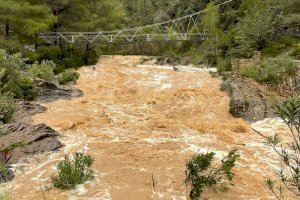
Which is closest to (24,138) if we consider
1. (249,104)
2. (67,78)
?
(249,104)

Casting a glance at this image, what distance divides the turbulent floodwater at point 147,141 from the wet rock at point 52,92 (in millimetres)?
440

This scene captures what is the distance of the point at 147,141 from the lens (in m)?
8.27

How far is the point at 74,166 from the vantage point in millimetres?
Result: 6051

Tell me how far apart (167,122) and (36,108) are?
155 inches

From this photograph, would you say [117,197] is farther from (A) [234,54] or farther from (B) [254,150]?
(A) [234,54]

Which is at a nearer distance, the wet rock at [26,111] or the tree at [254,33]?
the wet rock at [26,111]

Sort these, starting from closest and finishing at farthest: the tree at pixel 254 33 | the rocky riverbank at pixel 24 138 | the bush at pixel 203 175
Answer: the bush at pixel 203 175 → the rocky riverbank at pixel 24 138 → the tree at pixel 254 33

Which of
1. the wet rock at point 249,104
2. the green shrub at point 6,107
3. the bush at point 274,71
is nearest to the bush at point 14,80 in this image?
the green shrub at point 6,107

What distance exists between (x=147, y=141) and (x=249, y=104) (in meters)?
4.04

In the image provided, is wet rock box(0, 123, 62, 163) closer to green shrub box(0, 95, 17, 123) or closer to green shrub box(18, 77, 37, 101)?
green shrub box(0, 95, 17, 123)

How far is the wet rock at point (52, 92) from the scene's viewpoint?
12.6m

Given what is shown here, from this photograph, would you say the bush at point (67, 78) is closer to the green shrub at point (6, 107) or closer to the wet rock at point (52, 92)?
the wet rock at point (52, 92)

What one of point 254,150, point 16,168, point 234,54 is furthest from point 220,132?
point 234,54

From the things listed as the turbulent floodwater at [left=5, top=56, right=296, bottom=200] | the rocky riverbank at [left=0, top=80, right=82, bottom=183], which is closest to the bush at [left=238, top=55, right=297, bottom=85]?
the turbulent floodwater at [left=5, top=56, right=296, bottom=200]
